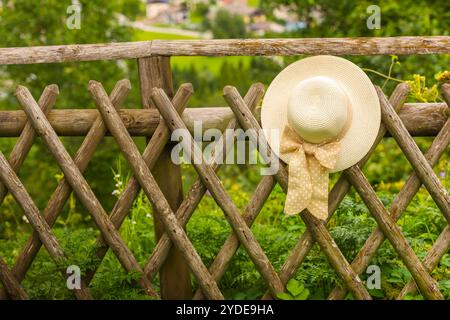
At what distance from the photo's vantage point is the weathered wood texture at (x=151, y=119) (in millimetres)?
3340

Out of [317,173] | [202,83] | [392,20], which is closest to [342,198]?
[317,173]

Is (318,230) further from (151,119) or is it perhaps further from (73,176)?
(73,176)

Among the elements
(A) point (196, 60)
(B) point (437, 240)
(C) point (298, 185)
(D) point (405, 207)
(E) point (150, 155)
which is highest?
(E) point (150, 155)

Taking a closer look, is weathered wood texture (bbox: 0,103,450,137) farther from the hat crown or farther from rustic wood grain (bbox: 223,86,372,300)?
the hat crown

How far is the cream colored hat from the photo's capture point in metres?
3.19

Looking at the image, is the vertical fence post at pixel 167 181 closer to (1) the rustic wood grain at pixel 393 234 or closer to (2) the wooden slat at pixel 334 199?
(2) the wooden slat at pixel 334 199

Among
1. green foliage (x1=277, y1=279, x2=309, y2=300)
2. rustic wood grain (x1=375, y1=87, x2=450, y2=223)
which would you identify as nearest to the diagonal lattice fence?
rustic wood grain (x1=375, y1=87, x2=450, y2=223)

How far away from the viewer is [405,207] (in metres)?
3.35

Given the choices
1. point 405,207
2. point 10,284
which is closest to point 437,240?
point 405,207

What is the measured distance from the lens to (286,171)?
3352mm

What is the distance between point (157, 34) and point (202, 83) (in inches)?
126

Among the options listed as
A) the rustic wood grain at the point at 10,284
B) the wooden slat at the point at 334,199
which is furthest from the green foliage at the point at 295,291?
the rustic wood grain at the point at 10,284

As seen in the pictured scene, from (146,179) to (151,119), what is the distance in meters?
0.26

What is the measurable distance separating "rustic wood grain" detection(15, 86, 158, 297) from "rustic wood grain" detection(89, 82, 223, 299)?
0.22 metres
